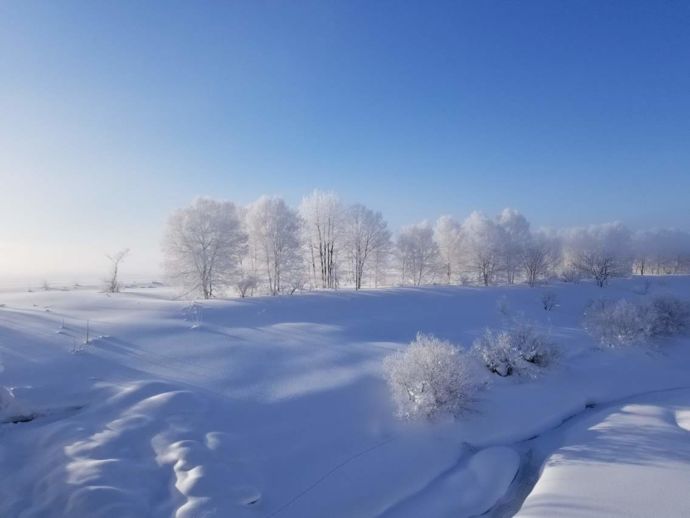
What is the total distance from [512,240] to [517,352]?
36.1 meters

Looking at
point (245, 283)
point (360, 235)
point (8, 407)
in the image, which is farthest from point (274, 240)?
point (8, 407)

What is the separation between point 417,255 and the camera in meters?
46.3

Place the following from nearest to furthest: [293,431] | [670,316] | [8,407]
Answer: [8,407] < [293,431] < [670,316]

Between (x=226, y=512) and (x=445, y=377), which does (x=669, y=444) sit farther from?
(x=226, y=512)

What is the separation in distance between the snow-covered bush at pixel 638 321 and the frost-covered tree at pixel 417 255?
22.0 metres

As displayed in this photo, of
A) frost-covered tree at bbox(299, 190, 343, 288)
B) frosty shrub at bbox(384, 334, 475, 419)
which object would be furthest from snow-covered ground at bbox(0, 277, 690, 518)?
frost-covered tree at bbox(299, 190, 343, 288)

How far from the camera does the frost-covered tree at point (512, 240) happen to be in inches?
1843

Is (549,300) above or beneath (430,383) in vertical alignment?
above

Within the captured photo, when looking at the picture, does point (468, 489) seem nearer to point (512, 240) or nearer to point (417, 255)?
point (417, 255)

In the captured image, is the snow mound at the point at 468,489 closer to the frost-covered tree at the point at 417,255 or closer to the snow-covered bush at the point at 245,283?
the snow-covered bush at the point at 245,283

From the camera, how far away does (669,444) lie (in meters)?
11.6

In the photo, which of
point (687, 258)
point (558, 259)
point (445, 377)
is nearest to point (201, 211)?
point (445, 377)

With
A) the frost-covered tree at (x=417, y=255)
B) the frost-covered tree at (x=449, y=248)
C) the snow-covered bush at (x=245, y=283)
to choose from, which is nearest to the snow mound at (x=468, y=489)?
the snow-covered bush at (x=245, y=283)

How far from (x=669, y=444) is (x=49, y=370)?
68.8 feet
